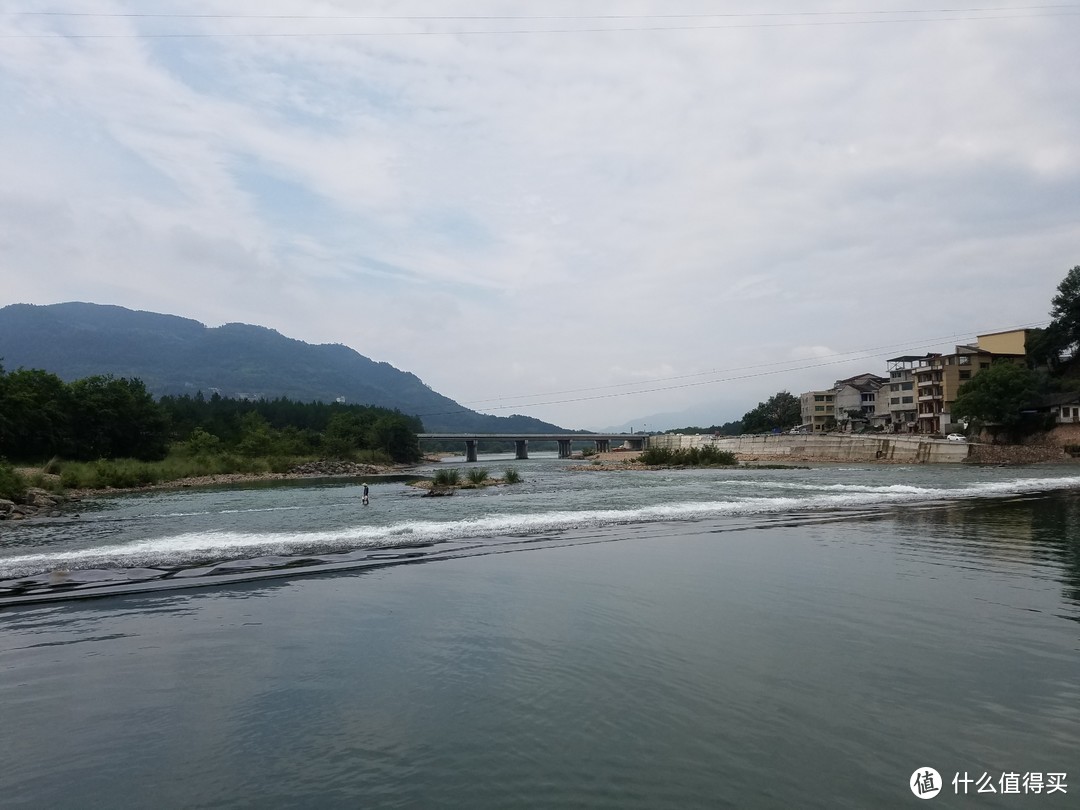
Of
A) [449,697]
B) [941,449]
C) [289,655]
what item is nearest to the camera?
[449,697]

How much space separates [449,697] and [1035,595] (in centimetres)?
836

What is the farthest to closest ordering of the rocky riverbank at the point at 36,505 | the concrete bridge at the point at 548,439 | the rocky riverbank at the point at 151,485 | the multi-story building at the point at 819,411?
1. the concrete bridge at the point at 548,439
2. the multi-story building at the point at 819,411
3. the rocky riverbank at the point at 151,485
4. the rocky riverbank at the point at 36,505

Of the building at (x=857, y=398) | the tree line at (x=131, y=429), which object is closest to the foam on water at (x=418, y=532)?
the tree line at (x=131, y=429)

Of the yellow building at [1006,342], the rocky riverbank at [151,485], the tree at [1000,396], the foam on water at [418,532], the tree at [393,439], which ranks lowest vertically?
the rocky riverbank at [151,485]

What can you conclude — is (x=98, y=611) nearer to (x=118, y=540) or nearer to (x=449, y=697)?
(x=449, y=697)

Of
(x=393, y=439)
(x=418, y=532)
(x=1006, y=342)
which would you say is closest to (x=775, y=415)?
(x=1006, y=342)

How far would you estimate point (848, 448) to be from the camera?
2697 inches

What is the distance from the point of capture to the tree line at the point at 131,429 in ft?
155

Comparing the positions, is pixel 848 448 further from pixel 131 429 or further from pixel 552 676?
pixel 131 429

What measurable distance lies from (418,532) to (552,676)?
12143 millimetres

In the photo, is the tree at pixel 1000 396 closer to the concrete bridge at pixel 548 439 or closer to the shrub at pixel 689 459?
the shrub at pixel 689 459

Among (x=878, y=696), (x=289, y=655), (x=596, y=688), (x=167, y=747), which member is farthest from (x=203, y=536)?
(x=878, y=696)

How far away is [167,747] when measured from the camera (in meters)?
5.03

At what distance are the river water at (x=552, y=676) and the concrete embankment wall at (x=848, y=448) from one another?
48.7 m
